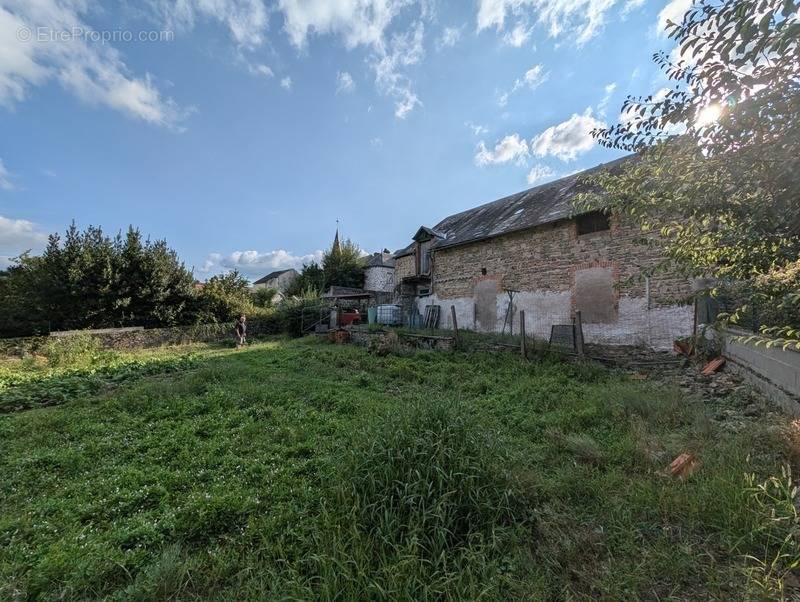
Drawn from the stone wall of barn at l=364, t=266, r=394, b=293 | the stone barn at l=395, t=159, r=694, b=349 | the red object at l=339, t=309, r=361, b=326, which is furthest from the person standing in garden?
the stone wall of barn at l=364, t=266, r=394, b=293

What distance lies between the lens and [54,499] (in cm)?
308

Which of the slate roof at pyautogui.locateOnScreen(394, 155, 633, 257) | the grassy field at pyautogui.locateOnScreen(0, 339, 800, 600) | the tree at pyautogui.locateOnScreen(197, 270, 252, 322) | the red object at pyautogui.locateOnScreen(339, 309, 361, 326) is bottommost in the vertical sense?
the grassy field at pyautogui.locateOnScreen(0, 339, 800, 600)

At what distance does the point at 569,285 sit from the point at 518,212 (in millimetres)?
4561

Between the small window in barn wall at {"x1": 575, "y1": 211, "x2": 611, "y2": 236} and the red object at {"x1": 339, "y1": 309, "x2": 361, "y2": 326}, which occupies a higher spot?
the small window in barn wall at {"x1": 575, "y1": 211, "x2": 611, "y2": 236}

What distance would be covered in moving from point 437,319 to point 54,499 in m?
13.8

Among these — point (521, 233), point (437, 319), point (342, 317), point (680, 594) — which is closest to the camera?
point (680, 594)

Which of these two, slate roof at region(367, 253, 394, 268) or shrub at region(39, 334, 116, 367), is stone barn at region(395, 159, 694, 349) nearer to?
shrub at region(39, 334, 116, 367)

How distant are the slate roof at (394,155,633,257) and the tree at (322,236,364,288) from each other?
677 inches

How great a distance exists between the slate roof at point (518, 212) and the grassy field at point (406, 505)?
8.54 m

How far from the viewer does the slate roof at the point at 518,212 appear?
12258 mm

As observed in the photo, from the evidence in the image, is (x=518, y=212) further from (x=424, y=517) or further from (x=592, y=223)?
(x=424, y=517)

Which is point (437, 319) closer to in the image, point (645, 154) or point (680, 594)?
point (645, 154)

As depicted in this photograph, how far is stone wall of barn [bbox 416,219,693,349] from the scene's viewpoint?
924cm

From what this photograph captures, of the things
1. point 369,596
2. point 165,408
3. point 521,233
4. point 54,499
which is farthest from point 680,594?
point 521,233
